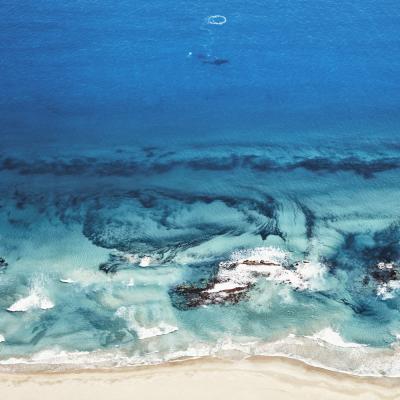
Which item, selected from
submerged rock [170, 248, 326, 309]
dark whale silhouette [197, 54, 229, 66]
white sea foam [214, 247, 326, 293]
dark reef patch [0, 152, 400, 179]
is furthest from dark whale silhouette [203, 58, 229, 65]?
submerged rock [170, 248, 326, 309]

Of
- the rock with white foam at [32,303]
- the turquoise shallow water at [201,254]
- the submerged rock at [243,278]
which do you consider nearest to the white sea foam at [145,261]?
the turquoise shallow water at [201,254]

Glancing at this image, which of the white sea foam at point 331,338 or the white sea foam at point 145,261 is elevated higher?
the white sea foam at point 145,261

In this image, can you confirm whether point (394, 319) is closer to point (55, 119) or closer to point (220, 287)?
point (220, 287)

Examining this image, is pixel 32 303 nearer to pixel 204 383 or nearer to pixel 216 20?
pixel 204 383

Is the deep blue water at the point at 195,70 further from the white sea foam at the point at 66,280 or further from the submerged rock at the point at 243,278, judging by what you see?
the white sea foam at the point at 66,280

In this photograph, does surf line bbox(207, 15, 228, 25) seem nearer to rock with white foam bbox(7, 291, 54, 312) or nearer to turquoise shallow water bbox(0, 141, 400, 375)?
turquoise shallow water bbox(0, 141, 400, 375)

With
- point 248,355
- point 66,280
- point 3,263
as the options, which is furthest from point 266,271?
point 3,263

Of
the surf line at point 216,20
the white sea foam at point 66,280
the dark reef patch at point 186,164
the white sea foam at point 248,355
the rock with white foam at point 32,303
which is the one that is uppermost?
the surf line at point 216,20
